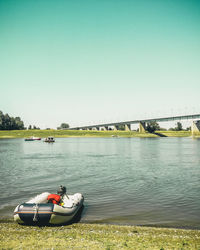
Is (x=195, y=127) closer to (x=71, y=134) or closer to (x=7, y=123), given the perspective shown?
(x=71, y=134)

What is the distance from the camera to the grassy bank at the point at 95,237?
978cm

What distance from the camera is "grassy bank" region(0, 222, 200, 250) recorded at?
32.1 ft

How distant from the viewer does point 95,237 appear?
34.8 ft

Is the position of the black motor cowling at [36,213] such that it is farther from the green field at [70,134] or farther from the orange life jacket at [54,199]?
the green field at [70,134]

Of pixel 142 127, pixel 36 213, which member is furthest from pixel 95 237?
pixel 142 127

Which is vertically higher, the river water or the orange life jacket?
the orange life jacket

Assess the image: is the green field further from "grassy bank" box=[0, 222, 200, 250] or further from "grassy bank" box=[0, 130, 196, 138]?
"grassy bank" box=[0, 222, 200, 250]

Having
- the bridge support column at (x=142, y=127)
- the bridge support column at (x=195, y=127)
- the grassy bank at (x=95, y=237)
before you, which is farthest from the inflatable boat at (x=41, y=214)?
the bridge support column at (x=142, y=127)

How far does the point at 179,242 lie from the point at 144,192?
9.78 m

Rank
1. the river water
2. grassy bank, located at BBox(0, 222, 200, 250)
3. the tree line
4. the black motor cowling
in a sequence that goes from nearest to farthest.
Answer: grassy bank, located at BBox(0, 222, 200, 250), the black motor cowling, the river water, the tree line

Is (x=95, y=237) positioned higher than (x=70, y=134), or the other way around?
(x=70, y=134)

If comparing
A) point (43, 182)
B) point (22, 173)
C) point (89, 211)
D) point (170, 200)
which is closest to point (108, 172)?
point (43, 182)

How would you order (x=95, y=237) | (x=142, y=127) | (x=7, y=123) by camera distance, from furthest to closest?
(x=7, y=123) → (x=142, y=127) → (x=95, y=237)

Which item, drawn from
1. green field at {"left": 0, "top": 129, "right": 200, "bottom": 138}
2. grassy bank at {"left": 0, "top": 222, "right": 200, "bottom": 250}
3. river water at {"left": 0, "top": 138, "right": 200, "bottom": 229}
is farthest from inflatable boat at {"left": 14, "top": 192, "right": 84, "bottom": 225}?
green field at {"left": 0, "top": 129, "right": 200, "bottom": 138}
